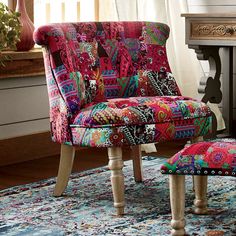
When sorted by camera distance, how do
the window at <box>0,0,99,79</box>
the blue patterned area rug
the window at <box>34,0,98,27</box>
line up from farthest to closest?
the window at <box>34,0,98,27</box> → the window at <box>0,0,99,79</box> → the blue patterned area rug

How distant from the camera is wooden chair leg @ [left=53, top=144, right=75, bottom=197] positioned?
3.42 metres

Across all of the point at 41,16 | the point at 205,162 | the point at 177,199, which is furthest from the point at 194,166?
the point at 41,16

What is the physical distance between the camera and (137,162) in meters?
3.74

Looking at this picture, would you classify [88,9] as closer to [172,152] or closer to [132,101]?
[172,152]

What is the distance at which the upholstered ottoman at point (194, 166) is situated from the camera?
8.65ft

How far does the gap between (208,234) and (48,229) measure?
0.63 metres

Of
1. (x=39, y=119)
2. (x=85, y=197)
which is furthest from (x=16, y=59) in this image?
(x=85, y=197)

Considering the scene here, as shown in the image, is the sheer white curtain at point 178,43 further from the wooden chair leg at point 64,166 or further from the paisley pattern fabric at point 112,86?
the wooden chair leg at point 64,166

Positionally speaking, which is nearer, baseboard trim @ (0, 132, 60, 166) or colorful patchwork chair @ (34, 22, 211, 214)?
colorful patchwork chair @ (34, 22, 211, 214)

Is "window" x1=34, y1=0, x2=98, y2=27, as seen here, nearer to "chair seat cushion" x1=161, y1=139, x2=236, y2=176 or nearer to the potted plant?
the potted plant

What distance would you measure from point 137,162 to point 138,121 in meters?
0.67

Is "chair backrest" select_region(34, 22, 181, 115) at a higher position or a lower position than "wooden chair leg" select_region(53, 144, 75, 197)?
higher

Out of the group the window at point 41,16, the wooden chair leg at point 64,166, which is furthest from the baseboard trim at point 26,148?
the wooden chair leg at point 64,166

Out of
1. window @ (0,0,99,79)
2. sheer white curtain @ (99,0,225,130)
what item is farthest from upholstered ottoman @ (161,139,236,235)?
sheer white curtain @ (99,0,225,130)
